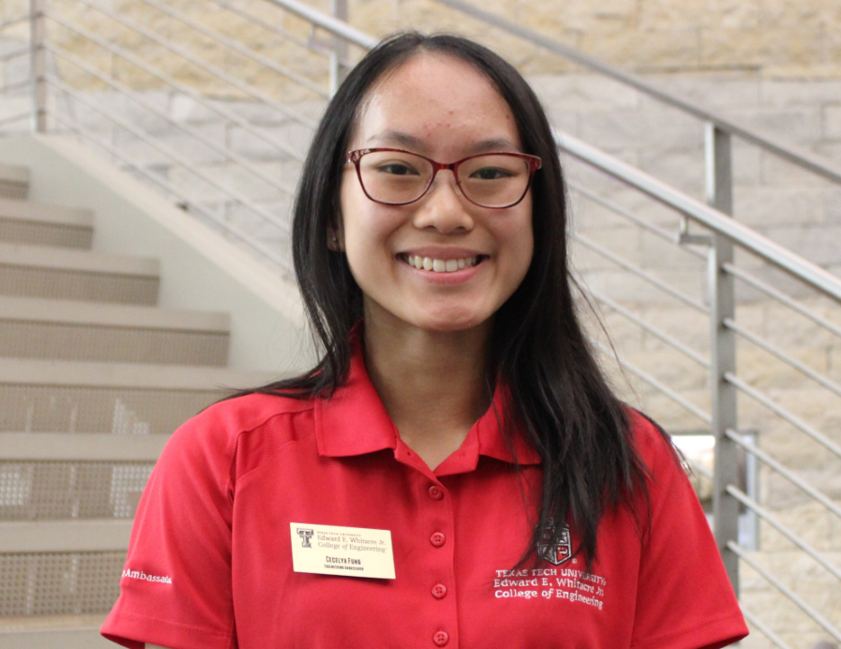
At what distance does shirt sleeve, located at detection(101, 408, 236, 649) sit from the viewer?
864 mm

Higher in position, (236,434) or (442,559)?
(236,434)

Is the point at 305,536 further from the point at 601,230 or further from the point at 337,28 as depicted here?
the point at 601,230

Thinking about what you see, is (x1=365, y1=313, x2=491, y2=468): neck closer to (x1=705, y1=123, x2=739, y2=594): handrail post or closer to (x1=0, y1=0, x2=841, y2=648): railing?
(x1=705, y1=123, x2=739, y2=594): handrail post

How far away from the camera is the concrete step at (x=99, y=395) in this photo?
2051mm

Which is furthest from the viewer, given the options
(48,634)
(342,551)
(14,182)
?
(14,182)

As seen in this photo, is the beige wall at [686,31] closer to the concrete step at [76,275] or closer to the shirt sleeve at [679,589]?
the concrete step at [76,275]

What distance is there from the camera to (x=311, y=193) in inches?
40.1

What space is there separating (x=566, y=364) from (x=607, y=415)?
0.07 m

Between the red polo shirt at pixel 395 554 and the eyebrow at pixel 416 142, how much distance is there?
269mm

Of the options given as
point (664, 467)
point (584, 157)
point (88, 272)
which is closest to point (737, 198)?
point (584, 157)

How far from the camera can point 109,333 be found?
93.2 inches

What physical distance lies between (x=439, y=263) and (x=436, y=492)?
22 cm

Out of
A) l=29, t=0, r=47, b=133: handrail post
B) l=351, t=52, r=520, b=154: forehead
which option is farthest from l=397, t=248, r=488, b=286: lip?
l=29, t=0, r=47, b=133: handrail post

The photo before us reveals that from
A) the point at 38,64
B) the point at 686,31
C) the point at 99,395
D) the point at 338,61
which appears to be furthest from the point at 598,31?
the point at 99,395
